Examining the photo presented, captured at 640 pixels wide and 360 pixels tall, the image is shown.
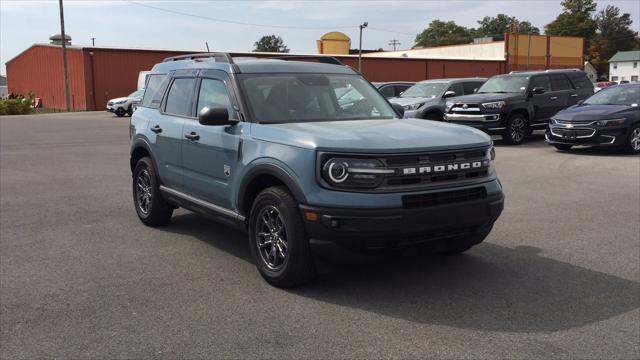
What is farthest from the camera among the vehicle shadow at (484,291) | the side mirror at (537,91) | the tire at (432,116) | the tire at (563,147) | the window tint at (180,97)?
the tire at (432,116)

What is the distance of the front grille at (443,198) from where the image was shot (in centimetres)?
454

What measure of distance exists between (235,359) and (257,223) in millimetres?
1599

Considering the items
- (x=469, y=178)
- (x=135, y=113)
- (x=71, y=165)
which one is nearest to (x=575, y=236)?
(x=469, y=178)

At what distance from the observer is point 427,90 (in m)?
18.7

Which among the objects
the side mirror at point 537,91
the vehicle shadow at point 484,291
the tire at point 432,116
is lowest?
the vehicle shadow at point 484,291

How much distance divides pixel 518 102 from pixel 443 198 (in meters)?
12.5

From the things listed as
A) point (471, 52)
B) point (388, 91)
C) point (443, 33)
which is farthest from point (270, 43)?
point (388, 91)

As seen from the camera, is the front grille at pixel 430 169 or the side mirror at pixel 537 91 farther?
the side mirror at pixel 537 91

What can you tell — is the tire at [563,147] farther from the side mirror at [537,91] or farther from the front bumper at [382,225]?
the front bumper at [382,225]

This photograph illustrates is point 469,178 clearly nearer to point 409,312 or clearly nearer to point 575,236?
point 409,312

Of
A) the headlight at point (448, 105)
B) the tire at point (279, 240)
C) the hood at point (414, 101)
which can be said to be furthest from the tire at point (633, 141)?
the tire at point (279, 240)

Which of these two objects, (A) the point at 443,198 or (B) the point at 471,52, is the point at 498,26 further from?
(A) the point at 443,198

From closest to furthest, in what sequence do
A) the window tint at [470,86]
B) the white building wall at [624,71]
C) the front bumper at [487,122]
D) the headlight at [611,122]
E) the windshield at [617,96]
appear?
the headlight at [611,122] < the windshield at [617,96] < the front bumper at [487,122] < the window tint at [470,86] < the white building wall at [624,71]

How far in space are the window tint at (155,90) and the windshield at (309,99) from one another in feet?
5.72
